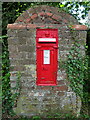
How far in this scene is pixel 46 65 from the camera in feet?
10.4

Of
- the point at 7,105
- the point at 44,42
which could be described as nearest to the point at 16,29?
the point at 44,42

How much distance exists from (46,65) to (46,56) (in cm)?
20

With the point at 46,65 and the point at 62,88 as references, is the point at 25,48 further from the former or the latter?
the point at 62,88

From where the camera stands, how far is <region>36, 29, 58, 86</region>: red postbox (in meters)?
3.07

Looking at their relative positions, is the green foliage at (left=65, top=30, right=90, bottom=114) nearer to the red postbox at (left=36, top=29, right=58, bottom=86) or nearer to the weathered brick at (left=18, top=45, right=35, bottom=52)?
the red postbox at (left=36, top=29, right=58, bottom=86)

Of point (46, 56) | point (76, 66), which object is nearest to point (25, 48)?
point (46, 56)

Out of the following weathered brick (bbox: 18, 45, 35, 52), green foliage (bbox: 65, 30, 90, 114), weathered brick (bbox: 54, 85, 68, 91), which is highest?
weathered brick (bbox: 18, 45, 35, 52)

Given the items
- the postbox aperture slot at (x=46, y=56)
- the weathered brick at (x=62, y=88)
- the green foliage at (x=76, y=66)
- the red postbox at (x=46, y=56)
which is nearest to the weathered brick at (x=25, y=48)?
the red postbox at (x=46, y=56)

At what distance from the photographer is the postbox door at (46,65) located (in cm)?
311

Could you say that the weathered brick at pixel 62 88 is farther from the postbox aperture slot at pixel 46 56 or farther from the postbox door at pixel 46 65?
the postbox aperture slot at pixel 46 56

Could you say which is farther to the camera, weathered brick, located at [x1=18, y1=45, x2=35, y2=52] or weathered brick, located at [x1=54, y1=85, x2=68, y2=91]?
weathered brick, located at [x1=54, y1=85, x2=68, y2=91]

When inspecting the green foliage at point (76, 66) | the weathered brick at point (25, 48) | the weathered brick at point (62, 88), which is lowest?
the weathered brick at point (62, 88)

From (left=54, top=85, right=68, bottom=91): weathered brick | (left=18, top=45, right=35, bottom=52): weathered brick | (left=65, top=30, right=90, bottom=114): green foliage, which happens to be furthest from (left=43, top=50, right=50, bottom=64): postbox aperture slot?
(left=54, top=85, right=68, bottom=91): weathered brick

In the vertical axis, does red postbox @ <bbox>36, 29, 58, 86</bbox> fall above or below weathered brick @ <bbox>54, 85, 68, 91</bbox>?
above
